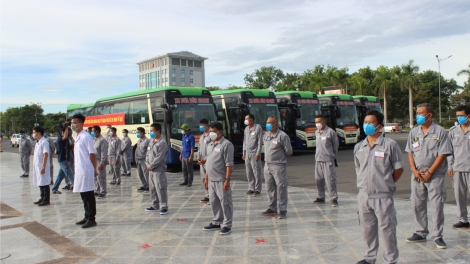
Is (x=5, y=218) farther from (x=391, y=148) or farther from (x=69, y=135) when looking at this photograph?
(x=391, y=148)

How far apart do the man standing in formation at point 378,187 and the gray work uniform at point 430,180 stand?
1.19 meters

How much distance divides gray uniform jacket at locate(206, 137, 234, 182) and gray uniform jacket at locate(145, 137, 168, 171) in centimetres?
146

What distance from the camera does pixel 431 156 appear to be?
438 centimetres

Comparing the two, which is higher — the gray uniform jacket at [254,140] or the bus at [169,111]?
the bus at [169,111]

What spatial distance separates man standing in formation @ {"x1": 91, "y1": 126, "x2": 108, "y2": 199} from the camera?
8062 millimetres

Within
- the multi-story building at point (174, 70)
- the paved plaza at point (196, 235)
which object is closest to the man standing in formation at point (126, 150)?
the paved plaza at point (196, 235)

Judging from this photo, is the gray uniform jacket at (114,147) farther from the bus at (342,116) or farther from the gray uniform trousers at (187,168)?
the bus at (342,116)

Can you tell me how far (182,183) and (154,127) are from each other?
3.26 metres

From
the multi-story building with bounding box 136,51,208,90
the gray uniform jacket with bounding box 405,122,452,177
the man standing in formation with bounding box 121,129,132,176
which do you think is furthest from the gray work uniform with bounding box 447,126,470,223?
the multi-story building with bounding box 136,51,208,90

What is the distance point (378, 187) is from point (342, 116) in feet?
54.8

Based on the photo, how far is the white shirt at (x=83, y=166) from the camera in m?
5.47

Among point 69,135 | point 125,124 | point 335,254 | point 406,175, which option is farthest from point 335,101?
point 335,254

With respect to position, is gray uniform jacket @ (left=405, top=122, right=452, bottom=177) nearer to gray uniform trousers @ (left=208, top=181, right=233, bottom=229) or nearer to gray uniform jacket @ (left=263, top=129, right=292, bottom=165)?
gray uniform jacket @ (left=263, top=129, right=292, bottom=165)

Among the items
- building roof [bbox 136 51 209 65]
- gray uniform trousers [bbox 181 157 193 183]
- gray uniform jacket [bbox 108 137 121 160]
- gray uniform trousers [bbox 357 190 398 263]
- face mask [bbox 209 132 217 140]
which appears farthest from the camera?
building roof [bbox 136 51 209 65]
